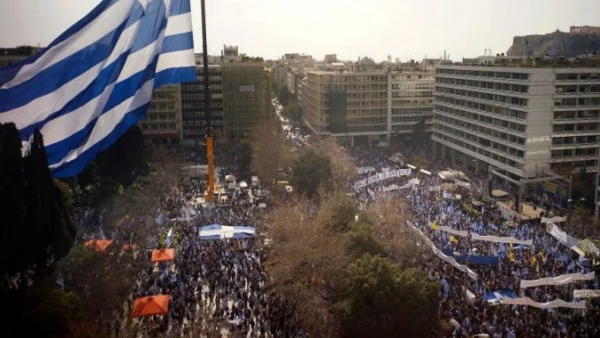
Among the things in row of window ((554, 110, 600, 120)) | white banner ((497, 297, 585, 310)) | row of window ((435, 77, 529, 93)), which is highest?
row of window ((435, 77, 529, 93))

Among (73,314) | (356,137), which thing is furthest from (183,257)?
(356,137)

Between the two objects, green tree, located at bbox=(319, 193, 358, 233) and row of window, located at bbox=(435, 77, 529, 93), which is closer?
green tree, located at bbox=(319, 193, 358, 233)

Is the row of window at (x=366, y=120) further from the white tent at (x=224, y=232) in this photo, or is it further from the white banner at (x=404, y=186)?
the white tent at (x=224, y=232)

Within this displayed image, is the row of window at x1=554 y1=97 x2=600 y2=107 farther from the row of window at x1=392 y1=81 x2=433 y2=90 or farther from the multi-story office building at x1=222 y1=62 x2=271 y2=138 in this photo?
the multi-story office building at x1=222 y1=62 x2=271 y2=138

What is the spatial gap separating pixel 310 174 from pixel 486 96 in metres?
21.6

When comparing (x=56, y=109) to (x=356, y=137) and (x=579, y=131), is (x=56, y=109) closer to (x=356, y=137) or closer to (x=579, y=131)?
(x=579, y=131)

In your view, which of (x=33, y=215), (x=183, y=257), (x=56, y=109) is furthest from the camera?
(x=183, y=257)

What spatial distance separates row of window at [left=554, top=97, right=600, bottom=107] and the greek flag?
4317cm

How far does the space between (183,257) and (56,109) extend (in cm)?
1783

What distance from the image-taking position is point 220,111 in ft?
246

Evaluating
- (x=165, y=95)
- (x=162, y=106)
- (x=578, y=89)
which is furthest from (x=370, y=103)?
(x=578, y=89)

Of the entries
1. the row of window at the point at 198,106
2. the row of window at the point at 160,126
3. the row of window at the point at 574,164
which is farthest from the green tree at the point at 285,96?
the row of window at the point at 574,164

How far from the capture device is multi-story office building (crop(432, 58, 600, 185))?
157ft

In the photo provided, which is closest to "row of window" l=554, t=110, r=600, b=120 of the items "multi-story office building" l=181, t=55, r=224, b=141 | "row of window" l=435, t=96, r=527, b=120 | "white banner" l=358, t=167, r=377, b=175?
"row of window" l=435, t=96, r=527, b=120
